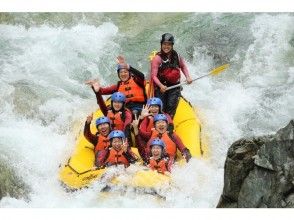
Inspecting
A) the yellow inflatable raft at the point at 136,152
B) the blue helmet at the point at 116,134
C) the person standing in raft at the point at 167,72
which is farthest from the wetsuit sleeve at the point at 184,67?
the blue helmet at the point at 116,134

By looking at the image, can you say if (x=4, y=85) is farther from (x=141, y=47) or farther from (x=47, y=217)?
(x=47, y=217)

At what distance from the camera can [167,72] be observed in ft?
19.5

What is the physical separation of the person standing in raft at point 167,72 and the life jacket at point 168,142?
45cm

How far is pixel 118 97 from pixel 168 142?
0.55 meters

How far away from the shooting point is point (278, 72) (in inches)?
244

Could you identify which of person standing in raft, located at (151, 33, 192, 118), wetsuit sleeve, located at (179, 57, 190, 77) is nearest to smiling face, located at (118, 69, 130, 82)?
person standing in raft, located at (151, 33, 192, 118)

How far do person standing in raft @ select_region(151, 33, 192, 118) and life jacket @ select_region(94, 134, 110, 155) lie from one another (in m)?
0.68

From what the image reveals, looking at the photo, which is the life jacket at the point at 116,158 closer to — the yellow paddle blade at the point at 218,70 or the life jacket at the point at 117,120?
the life jacket at the point at 117,120

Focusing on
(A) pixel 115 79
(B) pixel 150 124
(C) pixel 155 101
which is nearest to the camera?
(B) pixel 150 124

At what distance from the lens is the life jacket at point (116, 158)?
5318mm

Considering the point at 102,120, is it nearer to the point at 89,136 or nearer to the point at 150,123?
the point at 89,136

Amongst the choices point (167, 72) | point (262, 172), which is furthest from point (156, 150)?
point (262, 172)

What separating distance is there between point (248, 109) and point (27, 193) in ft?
6.73
